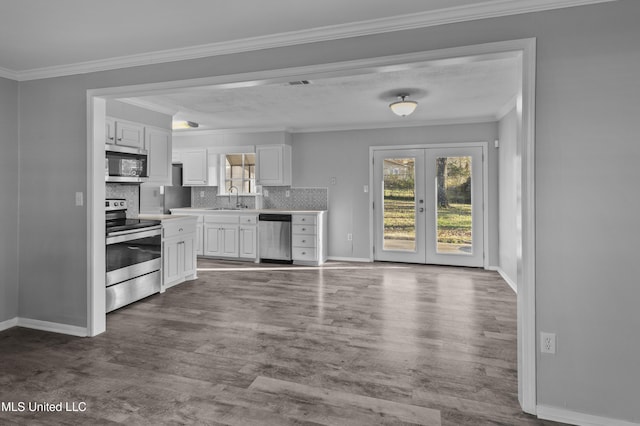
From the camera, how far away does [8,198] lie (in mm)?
3379

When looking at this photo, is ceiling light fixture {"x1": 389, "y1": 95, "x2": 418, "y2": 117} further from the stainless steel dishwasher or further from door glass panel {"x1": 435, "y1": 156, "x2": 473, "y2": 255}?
the stainless steel dishwasher

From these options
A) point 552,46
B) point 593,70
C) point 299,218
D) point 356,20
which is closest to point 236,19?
point 356,20

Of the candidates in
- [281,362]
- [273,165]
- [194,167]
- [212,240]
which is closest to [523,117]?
[281,362]

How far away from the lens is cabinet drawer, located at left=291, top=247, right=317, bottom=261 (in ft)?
20.4

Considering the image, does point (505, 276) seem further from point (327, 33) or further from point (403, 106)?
point (327, 33)

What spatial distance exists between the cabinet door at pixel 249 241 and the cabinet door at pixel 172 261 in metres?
1.63

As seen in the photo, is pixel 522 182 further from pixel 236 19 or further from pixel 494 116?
pixel 494 116

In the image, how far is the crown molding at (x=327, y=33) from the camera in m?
2.07

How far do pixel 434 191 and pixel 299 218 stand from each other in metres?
2.27

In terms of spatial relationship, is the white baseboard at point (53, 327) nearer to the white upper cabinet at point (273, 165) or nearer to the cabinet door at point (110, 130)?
the cabinet door at point (110, 130)

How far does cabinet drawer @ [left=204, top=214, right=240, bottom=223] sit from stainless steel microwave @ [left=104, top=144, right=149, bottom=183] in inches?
79.3

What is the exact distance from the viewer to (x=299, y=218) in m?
6.27

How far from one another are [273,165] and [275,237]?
4.27 ft

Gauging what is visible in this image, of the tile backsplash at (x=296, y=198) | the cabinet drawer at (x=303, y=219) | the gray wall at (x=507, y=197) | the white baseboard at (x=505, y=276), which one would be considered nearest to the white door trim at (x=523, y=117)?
the white baseboard at (x=505, y=276)
